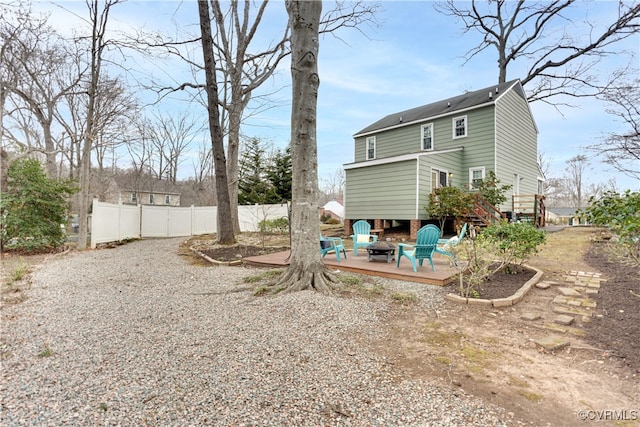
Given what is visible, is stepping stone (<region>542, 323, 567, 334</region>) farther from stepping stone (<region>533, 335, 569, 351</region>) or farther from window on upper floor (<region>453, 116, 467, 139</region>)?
window on upper floor (<region>453, 116, 467, 139</region>)

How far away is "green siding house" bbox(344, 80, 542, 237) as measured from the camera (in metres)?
11.8

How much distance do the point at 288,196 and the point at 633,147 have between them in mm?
16387

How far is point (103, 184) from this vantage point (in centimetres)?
2617

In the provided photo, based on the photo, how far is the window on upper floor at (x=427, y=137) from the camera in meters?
15.0

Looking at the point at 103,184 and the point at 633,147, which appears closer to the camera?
the point at 633,147

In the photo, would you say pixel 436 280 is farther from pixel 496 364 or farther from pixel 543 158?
pixel 543 158

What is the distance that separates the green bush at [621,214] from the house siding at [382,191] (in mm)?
7319

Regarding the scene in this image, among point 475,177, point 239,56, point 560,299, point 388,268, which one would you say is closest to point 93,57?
point 239,56

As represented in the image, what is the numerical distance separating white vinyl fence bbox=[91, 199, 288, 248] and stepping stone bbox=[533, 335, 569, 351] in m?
7.33

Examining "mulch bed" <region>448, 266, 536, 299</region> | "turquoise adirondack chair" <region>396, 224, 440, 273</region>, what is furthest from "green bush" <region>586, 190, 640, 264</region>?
"turquoise adirondack chair" <region>396, 224, 440, 273</region>

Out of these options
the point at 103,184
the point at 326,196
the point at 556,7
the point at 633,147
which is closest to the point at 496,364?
the point at 633,147

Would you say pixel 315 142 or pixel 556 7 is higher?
pixel 556 7

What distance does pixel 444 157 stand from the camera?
505 inches

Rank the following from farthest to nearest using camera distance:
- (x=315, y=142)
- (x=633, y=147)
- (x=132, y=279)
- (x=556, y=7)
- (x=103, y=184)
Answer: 1. (x=103, y=184)
2. (x=556, y=7)
3. (x=633, y=147)
4. (x=132, y=279)
5. (x=315, y=142)
